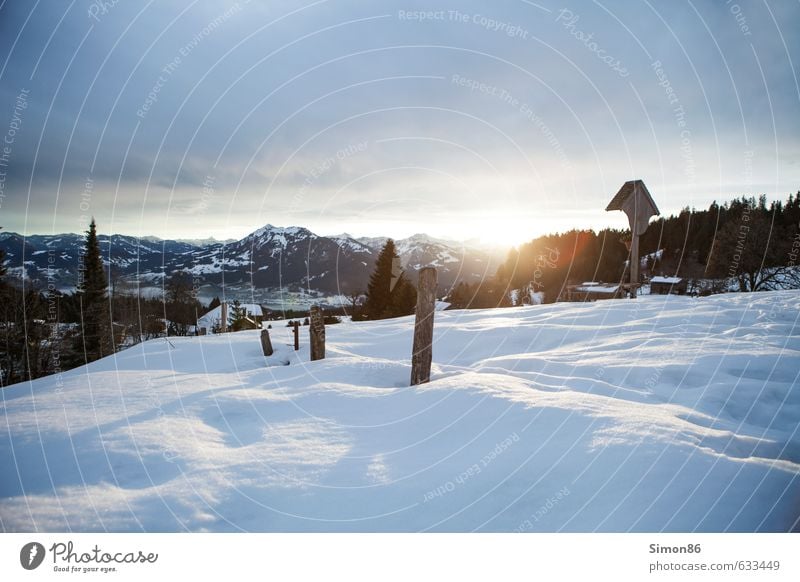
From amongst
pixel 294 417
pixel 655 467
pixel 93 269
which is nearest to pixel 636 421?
pixel 655 467

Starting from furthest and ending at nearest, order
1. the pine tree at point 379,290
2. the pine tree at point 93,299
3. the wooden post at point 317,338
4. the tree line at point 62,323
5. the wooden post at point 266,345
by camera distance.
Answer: the pine tree at point 379,290 < the pine tree at point 93,299 < the tree line at point 62,323 < the wooden post at point 266,345 < the wooden post at point 317,338

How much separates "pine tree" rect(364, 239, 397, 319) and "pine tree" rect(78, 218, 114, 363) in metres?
27.5

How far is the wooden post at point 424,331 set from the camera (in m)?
6.20

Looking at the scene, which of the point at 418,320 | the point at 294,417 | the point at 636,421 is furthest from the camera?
the point at 418,320

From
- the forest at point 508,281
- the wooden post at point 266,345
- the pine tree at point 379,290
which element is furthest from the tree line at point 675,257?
the wooden post at point 266,345

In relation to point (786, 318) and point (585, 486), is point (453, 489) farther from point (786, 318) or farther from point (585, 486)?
point (786, 318)

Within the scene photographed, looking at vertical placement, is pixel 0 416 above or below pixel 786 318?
below

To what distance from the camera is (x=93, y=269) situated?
116ft

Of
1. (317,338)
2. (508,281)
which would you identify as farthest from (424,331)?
(508,281)

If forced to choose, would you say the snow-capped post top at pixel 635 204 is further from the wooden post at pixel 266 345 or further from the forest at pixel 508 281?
the wooden post at pixel 266 345

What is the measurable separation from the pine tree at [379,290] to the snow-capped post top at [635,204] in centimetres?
3209

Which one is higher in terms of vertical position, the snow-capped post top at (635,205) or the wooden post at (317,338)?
the snow-capped post top at (635,205)
